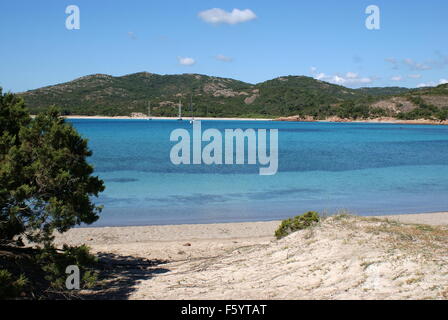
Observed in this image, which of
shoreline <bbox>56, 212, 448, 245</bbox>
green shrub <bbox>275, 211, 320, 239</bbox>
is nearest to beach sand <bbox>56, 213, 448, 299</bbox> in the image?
green shrub <bbox>275, 211, 320, 239</bbox>

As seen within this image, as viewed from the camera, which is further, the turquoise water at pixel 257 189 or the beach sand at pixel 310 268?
the turquoise water at pixel 257 189

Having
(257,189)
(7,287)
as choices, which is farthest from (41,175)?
(257,189)

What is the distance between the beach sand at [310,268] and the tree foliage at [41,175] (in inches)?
75.0

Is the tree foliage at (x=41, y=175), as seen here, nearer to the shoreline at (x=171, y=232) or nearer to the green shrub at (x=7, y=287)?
→ the green shrub at (x=7, y=287)

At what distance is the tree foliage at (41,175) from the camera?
701 cm

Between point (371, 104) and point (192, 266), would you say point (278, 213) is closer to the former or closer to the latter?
point (192, 266)

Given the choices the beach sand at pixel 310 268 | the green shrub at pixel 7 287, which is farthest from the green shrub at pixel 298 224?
the green shrub at pixel 7 287

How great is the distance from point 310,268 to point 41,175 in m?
4.70

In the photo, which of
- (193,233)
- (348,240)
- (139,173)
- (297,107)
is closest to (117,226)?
(193,233)

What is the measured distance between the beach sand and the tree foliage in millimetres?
1905

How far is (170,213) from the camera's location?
18828 mm
